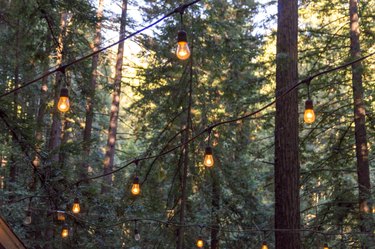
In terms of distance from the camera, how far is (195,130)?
10172 mm

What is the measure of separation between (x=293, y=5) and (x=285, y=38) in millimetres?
568

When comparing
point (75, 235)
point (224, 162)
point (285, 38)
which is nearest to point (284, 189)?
point (285, 38)

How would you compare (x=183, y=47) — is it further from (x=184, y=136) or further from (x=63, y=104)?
(x=184, y=136)

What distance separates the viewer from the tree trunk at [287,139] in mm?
6418

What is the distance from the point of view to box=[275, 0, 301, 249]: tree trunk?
21.1 feet

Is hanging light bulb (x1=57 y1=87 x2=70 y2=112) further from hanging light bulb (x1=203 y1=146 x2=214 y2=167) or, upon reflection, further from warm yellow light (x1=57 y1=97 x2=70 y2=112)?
hanging light bulb (x1=203 y1=146 x2=214 y2=167)

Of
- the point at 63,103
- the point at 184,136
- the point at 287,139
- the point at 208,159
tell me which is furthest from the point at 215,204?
the point at 63,103

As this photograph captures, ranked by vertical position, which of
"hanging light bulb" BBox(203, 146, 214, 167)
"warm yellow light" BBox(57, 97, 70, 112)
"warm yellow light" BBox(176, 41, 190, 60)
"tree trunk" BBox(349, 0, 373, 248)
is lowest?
"hanging light bulb" BBox(203, 146, 214, 167)

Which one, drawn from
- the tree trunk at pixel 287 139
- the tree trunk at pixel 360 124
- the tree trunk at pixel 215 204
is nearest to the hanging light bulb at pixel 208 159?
the tree trunk at pixel 287 139

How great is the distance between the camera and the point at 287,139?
6.61 m

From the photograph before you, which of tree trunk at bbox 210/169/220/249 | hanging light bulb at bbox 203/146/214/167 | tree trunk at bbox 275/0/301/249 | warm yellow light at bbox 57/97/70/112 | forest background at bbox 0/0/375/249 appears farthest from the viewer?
tree trunk at bbox 210/169/220/249

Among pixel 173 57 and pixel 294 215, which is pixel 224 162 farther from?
pixel 294 215

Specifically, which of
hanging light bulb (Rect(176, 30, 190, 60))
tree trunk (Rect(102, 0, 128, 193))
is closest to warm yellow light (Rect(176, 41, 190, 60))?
hanging light bulb (Rect(176, 30, 190, 60))

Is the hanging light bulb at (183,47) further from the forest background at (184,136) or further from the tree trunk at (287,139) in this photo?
the tree trunk at (287,139)
